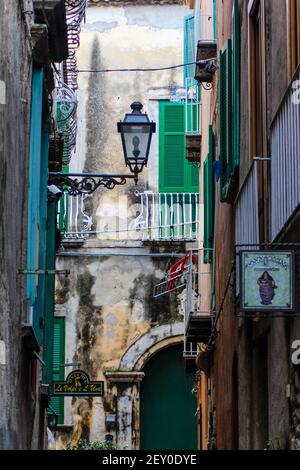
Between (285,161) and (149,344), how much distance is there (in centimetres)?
1355

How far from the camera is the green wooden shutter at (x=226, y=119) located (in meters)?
12.9

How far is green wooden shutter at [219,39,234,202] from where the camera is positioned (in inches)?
506

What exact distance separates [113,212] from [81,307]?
1775 millimetres

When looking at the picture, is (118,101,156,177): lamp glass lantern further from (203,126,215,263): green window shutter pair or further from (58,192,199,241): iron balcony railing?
(58,192,199,241): iron balcony railing

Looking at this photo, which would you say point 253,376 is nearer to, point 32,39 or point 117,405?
point 32,39

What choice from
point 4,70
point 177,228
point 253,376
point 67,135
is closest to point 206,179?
point 67,135

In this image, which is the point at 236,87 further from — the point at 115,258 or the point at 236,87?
the point at 115,258

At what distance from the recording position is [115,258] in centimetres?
2247

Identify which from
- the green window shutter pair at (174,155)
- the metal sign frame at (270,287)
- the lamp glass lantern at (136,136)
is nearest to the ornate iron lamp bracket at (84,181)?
the lamp glass lantern at (136,136)

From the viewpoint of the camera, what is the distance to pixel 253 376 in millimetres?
10961

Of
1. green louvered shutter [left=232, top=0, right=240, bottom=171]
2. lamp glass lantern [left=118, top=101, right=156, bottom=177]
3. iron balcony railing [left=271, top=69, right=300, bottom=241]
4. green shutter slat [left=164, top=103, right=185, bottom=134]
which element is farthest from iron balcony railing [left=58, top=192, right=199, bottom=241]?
iron balcony railing [left=271, top=69, right=300, bottom=241]

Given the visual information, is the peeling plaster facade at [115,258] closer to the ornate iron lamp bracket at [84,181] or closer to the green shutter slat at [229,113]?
the ornate iron lamp bracket at [84,181]

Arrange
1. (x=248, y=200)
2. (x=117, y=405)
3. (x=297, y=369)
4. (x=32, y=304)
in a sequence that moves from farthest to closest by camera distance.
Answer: (x=117, y=405) < (x=32, y=304) < (x=248, y=200) < (x=297, y=369)

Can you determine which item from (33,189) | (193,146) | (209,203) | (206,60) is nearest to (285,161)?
(33,189)
